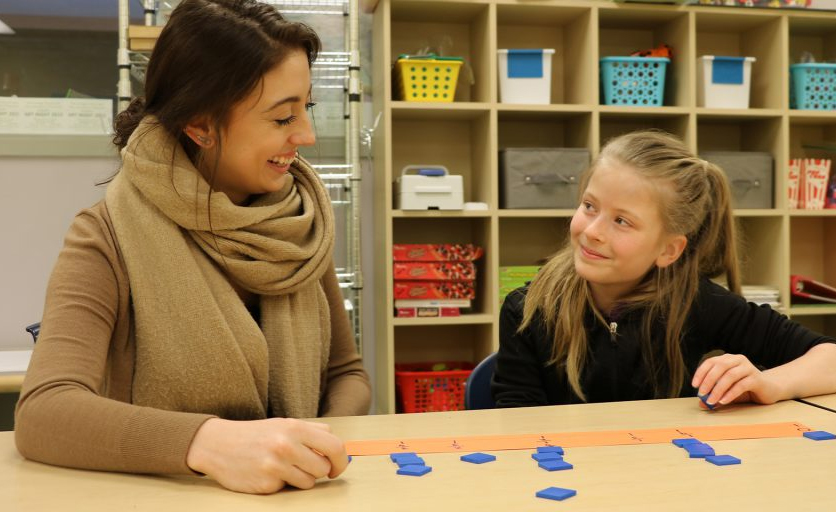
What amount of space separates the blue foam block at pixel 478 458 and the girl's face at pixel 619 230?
628 mm

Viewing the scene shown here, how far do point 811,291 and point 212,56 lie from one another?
2790 mm

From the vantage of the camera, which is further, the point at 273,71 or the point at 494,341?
the point at 494,341

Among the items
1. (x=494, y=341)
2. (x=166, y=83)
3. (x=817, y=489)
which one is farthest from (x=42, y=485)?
(x=494, y=341)

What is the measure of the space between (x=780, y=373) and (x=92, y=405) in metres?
1.04

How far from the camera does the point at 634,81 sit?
10.1 ft

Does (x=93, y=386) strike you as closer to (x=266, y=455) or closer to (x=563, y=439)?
(x=266, y=455)

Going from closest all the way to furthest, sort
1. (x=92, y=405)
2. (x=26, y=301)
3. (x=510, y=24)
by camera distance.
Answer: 1. (x=92, y=405)
2. (x=26, y=301)
3. (x=510, y=24)

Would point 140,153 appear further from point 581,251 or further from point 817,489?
point 817,489

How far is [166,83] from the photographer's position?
4.10 feet

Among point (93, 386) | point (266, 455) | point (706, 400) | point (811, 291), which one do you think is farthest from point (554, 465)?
point (811, 291)

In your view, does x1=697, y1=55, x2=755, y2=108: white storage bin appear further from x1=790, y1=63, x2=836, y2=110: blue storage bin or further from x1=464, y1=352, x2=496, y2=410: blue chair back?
x1=464, y1=352, x2=496, y2=410: blue chair back

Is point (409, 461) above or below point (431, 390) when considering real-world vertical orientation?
above

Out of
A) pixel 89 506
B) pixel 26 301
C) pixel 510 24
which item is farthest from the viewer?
pixel 510 24

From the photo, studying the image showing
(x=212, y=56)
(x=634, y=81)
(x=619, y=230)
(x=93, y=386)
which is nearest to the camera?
(x=93, y=386)
